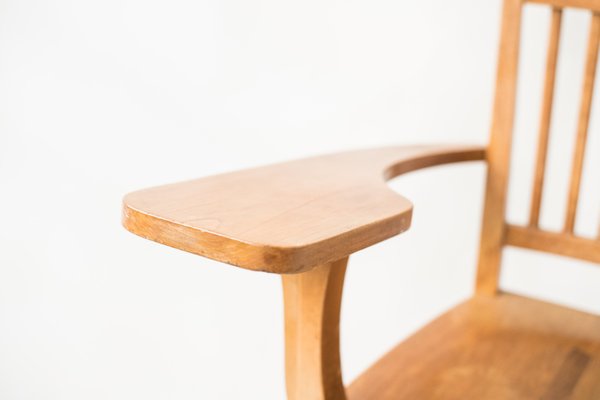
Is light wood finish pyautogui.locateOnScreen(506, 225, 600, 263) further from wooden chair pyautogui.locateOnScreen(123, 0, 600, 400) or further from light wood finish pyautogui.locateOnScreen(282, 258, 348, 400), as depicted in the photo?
light wood finish pyautogui.locateOnScreen(282, 258, 348, 400)

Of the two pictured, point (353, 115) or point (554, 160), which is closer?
point (554, 160)

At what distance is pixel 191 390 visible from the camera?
179 cm

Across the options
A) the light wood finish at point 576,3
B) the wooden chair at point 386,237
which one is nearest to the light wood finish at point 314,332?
the wooden chair at point 386,237

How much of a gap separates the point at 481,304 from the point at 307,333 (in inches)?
17.0

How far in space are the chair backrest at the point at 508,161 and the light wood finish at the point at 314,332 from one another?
0.44m

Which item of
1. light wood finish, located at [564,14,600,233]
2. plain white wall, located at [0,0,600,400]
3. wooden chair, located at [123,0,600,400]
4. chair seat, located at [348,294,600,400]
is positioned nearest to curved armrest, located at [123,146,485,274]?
wooden chair, located at [123,0,600,400]

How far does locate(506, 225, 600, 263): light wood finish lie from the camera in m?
1.01

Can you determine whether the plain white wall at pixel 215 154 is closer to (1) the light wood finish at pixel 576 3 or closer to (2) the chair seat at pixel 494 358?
(1) the light wood finish at pixel 576 3

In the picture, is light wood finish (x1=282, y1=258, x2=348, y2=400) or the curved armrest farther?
light wood finish (x1=282, y1=258, x2=348, y2=400)

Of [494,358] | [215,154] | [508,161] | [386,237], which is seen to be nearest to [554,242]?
[508,161]

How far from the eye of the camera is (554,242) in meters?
1.04

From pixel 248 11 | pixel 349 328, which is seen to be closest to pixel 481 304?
pixel 349 328

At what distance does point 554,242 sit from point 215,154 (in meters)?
0.96

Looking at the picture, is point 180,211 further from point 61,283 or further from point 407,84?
point 61,283
